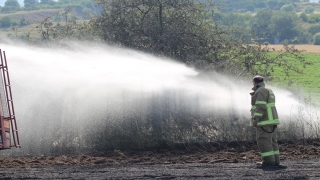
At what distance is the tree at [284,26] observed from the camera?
83.7m

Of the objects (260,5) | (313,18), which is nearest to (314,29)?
(313,18)

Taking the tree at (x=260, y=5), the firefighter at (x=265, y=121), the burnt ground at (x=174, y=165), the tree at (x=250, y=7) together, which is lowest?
the burnt ground at (x=174, y=165)

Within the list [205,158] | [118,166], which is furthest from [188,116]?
[118,166]

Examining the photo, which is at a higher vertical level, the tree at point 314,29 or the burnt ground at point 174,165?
the tree at point 314,29

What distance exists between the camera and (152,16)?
1647cm

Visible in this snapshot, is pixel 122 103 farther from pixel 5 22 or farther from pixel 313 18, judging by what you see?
pixel 313 18

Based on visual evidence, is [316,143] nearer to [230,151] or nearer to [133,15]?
[230,151]

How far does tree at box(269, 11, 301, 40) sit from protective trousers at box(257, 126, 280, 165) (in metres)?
73.4

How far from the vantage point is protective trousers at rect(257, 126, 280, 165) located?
9898 mm

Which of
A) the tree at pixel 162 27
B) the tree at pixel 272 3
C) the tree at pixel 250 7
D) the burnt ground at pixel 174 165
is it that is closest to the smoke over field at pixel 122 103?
the tree at pixel 162 27

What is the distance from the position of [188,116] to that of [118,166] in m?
4.08

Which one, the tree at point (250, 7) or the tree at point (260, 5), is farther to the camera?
the tree at point (260, 5)

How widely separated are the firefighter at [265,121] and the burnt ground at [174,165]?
32 centimetres

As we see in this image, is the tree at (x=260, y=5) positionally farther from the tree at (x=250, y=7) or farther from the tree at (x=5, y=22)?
the tree at (x=5, y=22)
